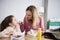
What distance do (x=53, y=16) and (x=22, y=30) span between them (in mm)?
396

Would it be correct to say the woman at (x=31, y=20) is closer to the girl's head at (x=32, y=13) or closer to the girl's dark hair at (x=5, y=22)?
the girl's head at (x=32, y=13)

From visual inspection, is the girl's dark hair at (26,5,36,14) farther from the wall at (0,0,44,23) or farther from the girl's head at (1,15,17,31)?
the girl's head at (1,15,17,31)

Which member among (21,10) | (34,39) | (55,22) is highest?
(21,10)

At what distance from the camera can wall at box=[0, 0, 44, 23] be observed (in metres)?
1.39

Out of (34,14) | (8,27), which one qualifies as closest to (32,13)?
(34,14)

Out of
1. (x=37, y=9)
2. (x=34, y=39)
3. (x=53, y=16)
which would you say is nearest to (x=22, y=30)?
(x=34, y=39)

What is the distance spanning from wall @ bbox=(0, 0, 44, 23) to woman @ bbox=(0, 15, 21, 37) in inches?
1.7

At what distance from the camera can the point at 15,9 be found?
4.64 feet

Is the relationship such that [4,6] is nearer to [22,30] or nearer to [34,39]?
[22,30]

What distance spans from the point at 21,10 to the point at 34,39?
340mm

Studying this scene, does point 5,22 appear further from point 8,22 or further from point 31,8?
point 31,8

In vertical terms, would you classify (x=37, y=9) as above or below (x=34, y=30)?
above

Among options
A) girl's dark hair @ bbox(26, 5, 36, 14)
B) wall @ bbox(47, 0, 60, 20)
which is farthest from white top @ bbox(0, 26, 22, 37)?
wall @ bbox(47, 0, 60, 20)

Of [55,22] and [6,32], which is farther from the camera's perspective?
[55,22]
